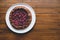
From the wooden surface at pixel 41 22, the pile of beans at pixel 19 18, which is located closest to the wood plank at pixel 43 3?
the wooden surface at pixel 41 22

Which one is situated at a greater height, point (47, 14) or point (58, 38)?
point (47, 14)

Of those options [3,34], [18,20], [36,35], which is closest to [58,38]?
[36,35]

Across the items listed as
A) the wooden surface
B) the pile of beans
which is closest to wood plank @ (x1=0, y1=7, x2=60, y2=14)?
the wooden surface

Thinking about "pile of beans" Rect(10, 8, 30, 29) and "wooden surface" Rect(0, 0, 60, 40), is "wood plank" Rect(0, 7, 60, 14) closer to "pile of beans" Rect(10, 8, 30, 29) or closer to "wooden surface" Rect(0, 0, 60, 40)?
"wooden surface" Rect(0, 0, 60, 40)

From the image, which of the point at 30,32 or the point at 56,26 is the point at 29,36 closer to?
the point at 30,32

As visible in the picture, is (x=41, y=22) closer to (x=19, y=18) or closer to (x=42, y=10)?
(x=42, y=10)

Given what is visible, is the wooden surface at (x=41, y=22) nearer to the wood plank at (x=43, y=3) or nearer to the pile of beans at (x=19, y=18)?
the wood plank at (x=43, y=3)
